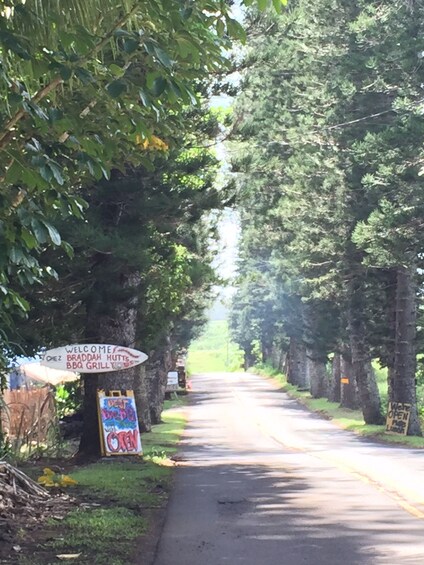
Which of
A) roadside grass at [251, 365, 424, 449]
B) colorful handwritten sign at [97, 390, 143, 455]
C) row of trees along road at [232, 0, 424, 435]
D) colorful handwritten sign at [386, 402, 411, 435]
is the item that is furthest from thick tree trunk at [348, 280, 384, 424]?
colorful handwritten sign at [97, 390, 143, 455]

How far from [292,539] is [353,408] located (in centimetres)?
3352

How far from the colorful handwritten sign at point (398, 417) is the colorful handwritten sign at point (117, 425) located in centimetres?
1317

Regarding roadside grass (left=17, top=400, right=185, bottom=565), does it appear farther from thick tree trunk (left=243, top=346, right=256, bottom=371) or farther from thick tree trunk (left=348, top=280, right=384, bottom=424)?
thick tree trunk (left=243, top=346, right=256, bottom=371)

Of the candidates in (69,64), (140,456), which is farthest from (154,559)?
(140,456)

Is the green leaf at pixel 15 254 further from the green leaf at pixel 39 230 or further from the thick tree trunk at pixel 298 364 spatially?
the thick tree trunk at pixel 298 364

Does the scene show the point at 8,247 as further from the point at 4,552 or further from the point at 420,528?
the point at 420,528

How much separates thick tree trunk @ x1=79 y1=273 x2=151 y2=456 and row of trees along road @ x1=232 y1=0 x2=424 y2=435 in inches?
154

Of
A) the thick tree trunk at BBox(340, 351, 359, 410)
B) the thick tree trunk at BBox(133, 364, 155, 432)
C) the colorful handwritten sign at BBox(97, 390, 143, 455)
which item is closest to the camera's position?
the colorful handwritten sign at BBox(97, 390, 143, 455)

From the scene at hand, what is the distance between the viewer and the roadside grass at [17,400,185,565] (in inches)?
302

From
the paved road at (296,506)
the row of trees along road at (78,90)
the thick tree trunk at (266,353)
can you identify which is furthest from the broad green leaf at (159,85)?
the thick tree trunk at (266,353)

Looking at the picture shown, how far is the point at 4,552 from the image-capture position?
7.53m

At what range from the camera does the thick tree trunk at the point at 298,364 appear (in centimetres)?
6055

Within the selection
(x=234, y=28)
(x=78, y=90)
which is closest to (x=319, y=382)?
(x=78, y=90)

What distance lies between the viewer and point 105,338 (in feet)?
58.0
